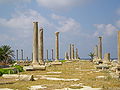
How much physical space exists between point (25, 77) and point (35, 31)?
1664cm

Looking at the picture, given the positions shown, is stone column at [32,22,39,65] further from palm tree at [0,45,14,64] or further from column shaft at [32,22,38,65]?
palm tree at [0,45,14,64]

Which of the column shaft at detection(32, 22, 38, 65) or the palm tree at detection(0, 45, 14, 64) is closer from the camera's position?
the column shaft at detection(32, 22, 38, 65)

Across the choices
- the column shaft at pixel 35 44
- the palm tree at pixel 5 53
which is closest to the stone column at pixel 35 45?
the column shaft at pixel 35 44

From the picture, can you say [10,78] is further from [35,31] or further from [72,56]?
[72,56]

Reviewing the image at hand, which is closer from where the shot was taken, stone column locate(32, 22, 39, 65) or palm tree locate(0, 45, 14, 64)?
stone column locate(32, 22, 39, 65)

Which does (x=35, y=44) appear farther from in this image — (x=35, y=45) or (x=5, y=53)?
(x=5, y=53)

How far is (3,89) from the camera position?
11.8m

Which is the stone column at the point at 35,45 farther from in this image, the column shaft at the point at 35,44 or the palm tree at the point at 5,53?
the palm tree at the point at 5,53

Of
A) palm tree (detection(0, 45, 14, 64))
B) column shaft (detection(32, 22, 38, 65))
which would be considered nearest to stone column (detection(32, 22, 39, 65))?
column shaft (detection(32, 22, 38, 65))

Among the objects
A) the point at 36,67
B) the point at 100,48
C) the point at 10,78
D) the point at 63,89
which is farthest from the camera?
the point at 100,48

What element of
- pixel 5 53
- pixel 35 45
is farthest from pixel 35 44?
pixel 5 53

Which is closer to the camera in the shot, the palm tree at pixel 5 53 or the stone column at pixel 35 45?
the stone column at pixel 35 45

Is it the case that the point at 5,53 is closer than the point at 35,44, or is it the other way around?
the point at 35,44

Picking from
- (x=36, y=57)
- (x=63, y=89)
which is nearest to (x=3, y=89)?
(x=63, y=89)
